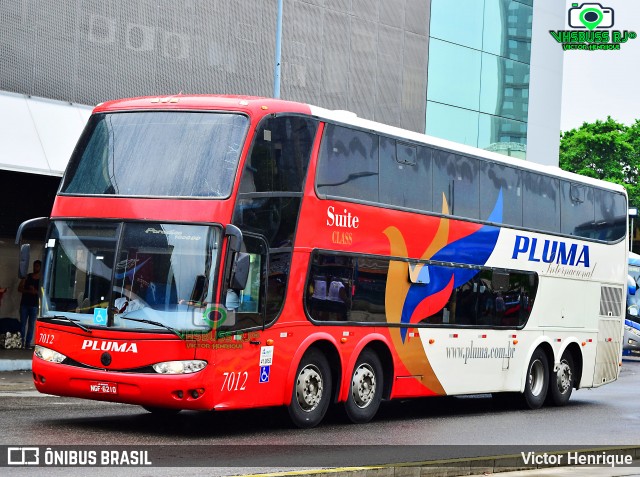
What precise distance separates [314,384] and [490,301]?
511cm

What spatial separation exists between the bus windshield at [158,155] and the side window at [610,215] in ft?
35.2

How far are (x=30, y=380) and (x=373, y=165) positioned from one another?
7396 mm

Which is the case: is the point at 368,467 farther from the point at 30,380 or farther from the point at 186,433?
the point at 30,380

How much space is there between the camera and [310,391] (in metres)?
15.6

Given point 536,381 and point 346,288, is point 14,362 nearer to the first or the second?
point 346,288

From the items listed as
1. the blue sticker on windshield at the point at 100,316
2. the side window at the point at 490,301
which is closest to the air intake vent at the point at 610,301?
the side window at the point at 490,301

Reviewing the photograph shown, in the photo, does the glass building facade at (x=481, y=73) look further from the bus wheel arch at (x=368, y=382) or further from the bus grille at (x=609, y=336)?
the bus wheel arch at (x=368, y=382)

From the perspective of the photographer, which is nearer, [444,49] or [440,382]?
[440,382]

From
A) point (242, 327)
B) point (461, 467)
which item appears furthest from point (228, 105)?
point (461, 467)

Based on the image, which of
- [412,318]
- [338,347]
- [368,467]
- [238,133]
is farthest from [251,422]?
[368,467]

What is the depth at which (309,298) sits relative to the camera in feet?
51.1

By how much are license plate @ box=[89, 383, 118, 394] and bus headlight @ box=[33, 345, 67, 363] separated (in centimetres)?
55

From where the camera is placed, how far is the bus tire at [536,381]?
69.8 ft

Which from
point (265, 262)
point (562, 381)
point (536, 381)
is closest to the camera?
point (265, 262)
